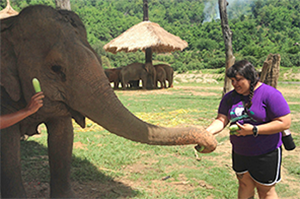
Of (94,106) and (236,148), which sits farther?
(236,148)

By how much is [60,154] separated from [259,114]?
7.09 ft

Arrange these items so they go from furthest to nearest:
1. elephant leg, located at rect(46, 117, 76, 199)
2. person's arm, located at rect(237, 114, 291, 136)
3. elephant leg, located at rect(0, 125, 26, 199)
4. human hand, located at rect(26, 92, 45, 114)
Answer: elephant leg, located at rect(46, 117, 76, 199)
elephant leg, located at rect(0, 125, 26, 199)
person's arm, located at rect(237, 114, 291, 136)
human hand, located at rect(26, 92, 45, 114)

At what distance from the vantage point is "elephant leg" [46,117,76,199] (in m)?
3.18

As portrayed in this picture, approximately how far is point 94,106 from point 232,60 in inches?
282

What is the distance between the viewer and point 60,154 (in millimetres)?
3213

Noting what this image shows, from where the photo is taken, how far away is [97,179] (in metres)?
4.05

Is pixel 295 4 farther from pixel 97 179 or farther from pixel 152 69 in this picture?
pixel 97 179

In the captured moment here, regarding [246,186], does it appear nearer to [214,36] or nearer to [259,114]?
[259,114]

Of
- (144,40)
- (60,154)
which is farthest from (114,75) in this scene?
(60,154)

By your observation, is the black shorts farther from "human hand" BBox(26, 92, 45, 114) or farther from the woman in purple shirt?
"human hand" BBox(26, 92, 45, 114)

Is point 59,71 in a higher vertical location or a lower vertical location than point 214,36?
higher

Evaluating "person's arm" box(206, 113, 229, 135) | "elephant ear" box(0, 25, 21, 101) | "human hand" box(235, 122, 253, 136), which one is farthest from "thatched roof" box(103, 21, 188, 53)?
"human hand" box(235, 122, 253, 136)

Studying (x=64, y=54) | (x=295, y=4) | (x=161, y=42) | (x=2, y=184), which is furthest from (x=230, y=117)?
(x=295, y=4)

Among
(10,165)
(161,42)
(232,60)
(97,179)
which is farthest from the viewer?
(161,42)
